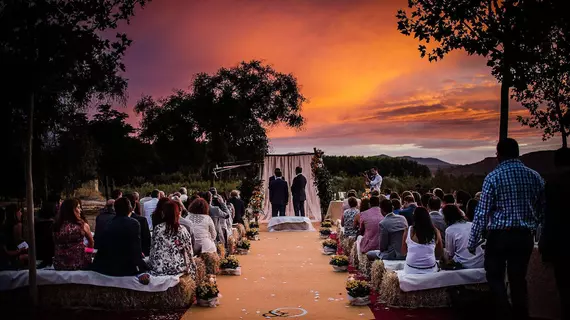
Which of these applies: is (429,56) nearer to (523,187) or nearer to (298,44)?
(523,187)

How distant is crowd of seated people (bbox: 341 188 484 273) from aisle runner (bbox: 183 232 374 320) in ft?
2.71

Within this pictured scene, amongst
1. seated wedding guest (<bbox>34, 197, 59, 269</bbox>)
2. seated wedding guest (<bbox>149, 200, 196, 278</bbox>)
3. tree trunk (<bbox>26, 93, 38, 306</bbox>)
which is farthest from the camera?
seated wedding guest (<bbox>34, 197, 59, 269</bbox>)

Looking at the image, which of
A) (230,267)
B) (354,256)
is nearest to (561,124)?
(354,256)

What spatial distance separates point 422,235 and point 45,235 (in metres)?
5.04

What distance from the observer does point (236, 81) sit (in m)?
A: 42.5

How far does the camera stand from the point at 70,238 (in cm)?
787

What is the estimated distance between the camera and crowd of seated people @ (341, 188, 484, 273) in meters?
7.68

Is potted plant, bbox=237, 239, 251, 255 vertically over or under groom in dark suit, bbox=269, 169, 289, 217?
under

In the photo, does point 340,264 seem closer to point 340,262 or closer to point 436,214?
point 340,262

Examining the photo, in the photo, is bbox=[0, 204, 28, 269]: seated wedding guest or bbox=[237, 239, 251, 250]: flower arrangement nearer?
bbox=[0, 204, 28, 269]: seated wedding guest

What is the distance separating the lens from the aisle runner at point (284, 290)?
7.59 m

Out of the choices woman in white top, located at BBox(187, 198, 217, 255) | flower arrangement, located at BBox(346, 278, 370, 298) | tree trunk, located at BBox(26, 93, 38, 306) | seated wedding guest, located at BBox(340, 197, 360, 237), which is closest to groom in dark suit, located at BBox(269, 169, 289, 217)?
seated wedding guest, located at BBox(340, 197, 360, 237)

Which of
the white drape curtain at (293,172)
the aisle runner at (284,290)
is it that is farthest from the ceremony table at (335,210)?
the aisle runner at (284,290)

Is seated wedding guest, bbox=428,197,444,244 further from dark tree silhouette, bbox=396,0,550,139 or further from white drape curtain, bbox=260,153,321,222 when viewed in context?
white drape curtain, bbox=260,153,321,222
